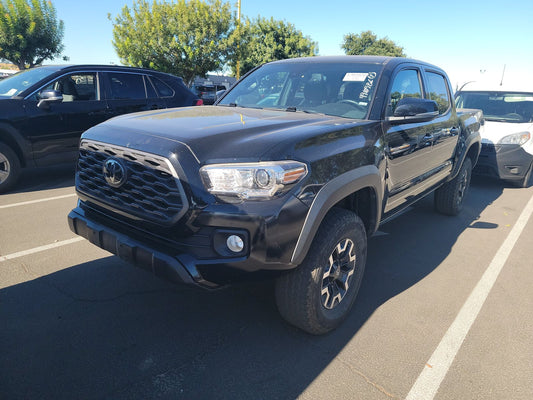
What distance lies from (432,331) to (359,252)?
2.58 feet

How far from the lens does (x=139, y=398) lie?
195cm

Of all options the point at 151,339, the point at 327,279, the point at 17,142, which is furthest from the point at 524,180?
the point at 17,142

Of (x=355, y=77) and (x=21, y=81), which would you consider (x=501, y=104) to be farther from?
(x=21, y=81)

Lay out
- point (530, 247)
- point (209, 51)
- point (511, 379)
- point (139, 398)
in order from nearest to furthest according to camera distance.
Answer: point (139, 398)
point (511, 379)
point (530, 247)
point (209, 51)

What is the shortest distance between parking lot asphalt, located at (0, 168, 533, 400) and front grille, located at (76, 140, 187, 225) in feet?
2.18

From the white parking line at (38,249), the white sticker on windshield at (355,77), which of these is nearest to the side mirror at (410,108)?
the white sticker on windshield at (355,77)

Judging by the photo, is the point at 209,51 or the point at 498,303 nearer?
the point at 498,303

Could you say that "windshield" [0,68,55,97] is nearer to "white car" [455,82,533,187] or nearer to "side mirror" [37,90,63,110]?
"side mirror" [37,90,63,110]

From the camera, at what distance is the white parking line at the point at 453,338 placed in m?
2.16

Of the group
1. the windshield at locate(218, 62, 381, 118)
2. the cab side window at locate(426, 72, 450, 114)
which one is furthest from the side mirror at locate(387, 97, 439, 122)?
the cab side window at locate(426, 72, 450, 114)

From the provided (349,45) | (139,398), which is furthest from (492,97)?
(349,45)

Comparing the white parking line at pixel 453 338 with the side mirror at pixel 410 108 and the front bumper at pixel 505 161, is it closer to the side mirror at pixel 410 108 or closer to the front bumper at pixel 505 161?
the side mirror at pixel 410 108

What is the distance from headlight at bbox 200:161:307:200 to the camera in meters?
1.96

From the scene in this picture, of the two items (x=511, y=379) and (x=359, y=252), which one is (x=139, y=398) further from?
(x=511, y=379)
